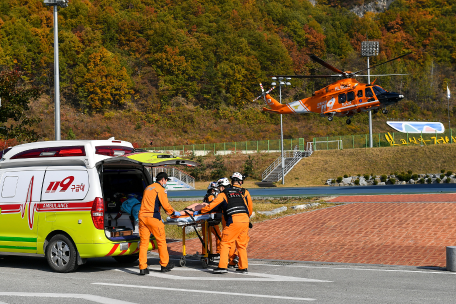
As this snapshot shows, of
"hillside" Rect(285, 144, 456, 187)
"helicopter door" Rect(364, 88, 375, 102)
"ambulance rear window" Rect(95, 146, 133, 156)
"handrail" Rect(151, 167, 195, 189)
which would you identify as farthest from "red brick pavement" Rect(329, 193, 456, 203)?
"handrail" Rect(151, 167, 195, 189)

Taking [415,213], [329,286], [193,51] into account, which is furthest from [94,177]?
[193,51]

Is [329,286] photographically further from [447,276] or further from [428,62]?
[428,62]

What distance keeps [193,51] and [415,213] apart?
284 ft

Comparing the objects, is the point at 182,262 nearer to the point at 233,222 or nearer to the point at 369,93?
the point at 233,222

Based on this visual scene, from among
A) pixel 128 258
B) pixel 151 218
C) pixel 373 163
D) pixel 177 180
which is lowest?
pixel 128 258

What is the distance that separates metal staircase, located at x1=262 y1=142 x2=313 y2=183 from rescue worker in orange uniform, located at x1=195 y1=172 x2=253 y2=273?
4077 centimetres

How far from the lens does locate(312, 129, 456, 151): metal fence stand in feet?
178

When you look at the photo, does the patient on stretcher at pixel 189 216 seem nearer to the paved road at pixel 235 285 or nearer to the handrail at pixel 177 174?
the paved road at pixel 235 285

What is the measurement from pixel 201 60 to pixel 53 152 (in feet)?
295

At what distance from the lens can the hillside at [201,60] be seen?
8500 centimetres

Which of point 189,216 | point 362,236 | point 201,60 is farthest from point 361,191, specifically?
point 201,60

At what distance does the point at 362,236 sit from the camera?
13.7 m

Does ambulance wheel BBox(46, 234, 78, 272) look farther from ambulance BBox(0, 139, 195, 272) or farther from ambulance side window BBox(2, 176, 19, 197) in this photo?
ambulance side window BBox(2, 176, 19, 197)

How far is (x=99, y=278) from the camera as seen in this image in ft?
31.3
